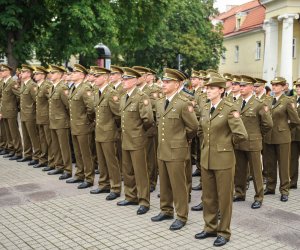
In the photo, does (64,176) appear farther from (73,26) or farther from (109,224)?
(73,26)

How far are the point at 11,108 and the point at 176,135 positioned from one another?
6.31 meters

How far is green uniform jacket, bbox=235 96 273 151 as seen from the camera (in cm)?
745

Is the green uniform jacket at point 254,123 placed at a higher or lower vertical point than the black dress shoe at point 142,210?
higher

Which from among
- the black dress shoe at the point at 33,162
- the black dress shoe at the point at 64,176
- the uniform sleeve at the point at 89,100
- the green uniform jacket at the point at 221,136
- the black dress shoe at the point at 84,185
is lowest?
the black dress shoe at the point at 84,185

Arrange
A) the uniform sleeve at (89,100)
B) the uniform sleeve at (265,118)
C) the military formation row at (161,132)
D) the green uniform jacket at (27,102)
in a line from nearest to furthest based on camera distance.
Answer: the military formation row at (161,132), the uniform sleeve at (265,118), the uniform sleeve at (89,100), the green uniform jacket at (27,102)

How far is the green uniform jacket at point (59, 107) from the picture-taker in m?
9.48

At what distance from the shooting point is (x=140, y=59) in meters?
38.0

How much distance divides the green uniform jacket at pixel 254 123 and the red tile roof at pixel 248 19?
38.2 meters

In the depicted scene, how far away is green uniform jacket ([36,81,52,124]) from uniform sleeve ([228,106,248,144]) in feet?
18.0

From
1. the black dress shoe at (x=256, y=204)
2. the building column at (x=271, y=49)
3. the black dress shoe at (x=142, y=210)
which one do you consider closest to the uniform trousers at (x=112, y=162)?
the black dress shoe at (x=142, y=210)

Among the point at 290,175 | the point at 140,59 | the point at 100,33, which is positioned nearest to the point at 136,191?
the point at 290,175

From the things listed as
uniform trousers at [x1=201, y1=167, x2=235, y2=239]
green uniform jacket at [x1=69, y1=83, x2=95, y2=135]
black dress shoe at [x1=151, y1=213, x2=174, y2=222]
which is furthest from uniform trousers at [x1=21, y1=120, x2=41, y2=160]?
uniform trousers at [x1=201, y1=167, x2=235, y2=239]

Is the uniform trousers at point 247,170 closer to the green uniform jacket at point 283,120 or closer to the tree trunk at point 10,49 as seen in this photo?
the green uniform jacket at point 283,120

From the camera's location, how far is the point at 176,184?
642 cm
